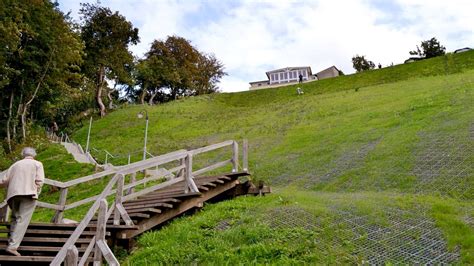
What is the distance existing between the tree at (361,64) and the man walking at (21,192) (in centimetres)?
5368

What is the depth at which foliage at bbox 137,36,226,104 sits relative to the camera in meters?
53.0

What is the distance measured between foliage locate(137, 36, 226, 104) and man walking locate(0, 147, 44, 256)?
147 ft

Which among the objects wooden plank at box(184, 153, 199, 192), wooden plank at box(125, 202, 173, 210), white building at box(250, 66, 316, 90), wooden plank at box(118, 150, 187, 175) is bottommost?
wooden plank at box(125, 202, 173, 210)

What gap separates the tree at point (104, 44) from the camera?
138 feet

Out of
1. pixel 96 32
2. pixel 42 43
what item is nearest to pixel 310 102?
pixel 42 43

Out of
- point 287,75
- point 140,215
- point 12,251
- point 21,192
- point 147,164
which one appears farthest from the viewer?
point 287,75

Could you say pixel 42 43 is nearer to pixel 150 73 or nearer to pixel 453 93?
pixel 453 93

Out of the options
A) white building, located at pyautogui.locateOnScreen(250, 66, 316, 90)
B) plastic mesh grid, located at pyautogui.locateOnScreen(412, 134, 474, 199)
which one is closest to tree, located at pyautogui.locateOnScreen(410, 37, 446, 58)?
white building, located at pyautogui.locateOnScreen(250, 66, 316, 90)

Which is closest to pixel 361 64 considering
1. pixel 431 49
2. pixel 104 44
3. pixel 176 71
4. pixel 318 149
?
pixel 431 49

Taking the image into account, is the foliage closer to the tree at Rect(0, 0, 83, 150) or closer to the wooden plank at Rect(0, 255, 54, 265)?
the tree at Rect(0, 0, 83, 150)

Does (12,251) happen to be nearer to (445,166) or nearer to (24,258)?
(24,258)

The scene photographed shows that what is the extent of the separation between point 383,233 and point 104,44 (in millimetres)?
39752

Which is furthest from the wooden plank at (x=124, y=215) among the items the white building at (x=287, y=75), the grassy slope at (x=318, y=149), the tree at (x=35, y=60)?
the white building at (x=287, y=75)

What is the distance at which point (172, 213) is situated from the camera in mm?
8898
